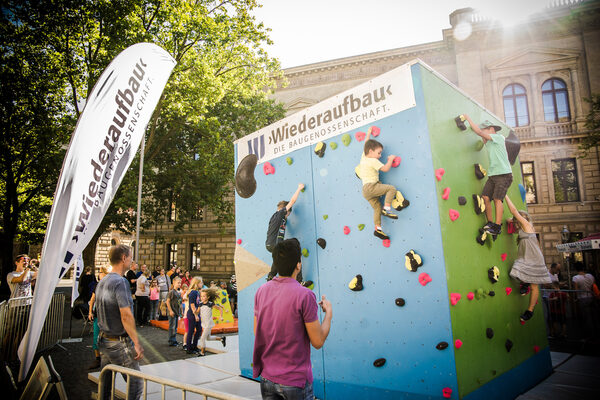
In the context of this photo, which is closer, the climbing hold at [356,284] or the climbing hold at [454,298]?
the climbing hold at [454,298]

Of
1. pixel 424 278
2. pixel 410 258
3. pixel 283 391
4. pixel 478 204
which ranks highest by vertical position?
pixel 478 204

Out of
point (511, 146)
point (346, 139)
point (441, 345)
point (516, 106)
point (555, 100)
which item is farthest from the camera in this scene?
point (516, 106)

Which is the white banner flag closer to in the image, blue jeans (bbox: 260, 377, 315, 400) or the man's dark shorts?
blue jeans (bbox: 260, 377, 315, 400)

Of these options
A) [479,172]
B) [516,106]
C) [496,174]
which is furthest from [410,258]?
[516,106]

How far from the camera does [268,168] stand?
22.1 ft

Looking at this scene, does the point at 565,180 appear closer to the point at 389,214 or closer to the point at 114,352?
the point at 389,214

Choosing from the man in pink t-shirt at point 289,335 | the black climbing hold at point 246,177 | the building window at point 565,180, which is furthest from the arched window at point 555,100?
the man in pink t-shirt at point 289,335

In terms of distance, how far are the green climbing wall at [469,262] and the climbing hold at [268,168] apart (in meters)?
3.07

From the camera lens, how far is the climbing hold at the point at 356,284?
5016mm

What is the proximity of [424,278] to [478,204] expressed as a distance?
5.28 ft

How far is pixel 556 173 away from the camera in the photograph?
73.3ft

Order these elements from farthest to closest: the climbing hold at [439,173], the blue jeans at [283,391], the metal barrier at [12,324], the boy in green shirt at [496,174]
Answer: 1. the metal barrier at [12,324]
2. the boy in green shirt at [496,174]
3. the climbing hold at [439,173]
4. the blue jeans at [283,391]

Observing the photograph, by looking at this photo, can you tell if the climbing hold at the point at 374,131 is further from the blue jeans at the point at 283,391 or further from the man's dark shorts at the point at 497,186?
the blue jeans at the point at 283,391

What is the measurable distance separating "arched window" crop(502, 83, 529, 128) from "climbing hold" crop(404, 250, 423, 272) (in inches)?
914
